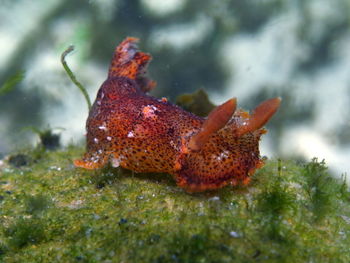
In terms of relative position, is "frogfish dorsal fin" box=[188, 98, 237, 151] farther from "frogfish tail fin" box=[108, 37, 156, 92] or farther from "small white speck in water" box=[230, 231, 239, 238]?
"frogfish tail fin" box=[108, 37, 156, 92]

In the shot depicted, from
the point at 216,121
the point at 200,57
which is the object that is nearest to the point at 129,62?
the point at 216,121

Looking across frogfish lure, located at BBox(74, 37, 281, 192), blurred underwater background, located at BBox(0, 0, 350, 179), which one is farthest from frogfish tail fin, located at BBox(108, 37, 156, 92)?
blurred underwater background, located at BBox(0, 0, 350, 179)

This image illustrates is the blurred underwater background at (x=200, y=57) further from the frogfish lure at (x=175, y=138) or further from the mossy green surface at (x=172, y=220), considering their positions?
the mossy green surface at (x=172, y=220)

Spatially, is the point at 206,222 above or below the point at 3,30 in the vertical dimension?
below

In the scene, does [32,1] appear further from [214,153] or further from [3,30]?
[214,153]

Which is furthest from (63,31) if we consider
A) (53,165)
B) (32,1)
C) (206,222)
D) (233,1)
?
(206,222)
